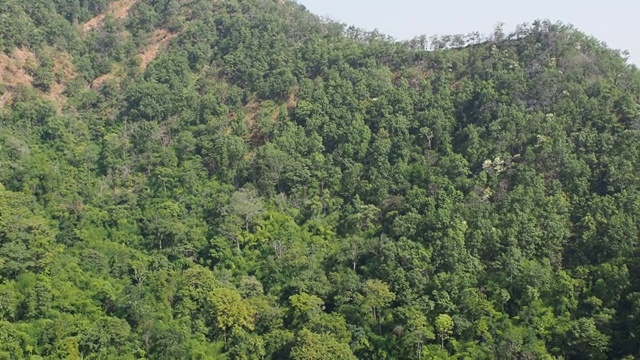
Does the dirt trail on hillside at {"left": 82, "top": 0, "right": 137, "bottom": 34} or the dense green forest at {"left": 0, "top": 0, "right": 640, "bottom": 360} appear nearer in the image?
the dense green forest at {"left": 0, "top": 0, "right": 640, "bottom": 360}

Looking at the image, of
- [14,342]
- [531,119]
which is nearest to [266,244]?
[14,342]

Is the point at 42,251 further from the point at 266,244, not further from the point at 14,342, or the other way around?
the point at 266,244

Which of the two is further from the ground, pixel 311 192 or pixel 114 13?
pixel 114 13

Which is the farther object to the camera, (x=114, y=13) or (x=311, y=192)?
(x=114, y=13)

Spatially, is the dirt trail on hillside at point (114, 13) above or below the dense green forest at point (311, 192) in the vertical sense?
above

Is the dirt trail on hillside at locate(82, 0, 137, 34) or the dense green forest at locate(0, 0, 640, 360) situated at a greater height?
the dirt trail on hillside at locate(82, 0, 137, 34)

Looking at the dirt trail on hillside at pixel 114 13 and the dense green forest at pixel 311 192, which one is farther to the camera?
the dirt trail on hillside at pixel 114 13

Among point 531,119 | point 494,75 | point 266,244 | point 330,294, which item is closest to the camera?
point 330,294

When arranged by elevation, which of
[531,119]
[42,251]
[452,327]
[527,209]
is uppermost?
[531,119]
